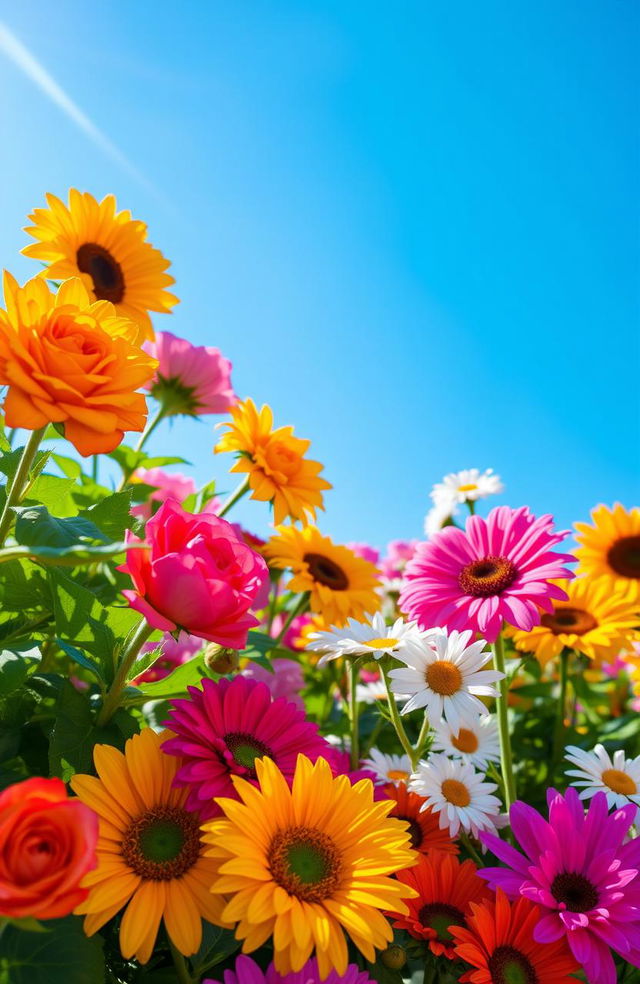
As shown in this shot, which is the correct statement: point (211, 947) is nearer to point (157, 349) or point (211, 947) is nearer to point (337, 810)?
point (337, 810)

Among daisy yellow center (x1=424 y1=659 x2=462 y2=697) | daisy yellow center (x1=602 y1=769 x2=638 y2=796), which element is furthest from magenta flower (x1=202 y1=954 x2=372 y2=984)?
daisy yellow center (x1=602 y1=769 x2=638 y2=796)

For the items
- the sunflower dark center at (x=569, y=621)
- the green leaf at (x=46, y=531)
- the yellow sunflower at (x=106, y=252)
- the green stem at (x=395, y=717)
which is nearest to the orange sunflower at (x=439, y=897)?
the green stem at (x=395, y=717)

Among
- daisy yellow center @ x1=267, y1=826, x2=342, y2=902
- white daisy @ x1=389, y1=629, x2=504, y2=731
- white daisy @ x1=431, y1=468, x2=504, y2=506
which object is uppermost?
white daisy @ x1=431, y1=468, x2=504, y2=506

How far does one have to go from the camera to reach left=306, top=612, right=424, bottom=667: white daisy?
3.01 ft

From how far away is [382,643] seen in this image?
0.95m

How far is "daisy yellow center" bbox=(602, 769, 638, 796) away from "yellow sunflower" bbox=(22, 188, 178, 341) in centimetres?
86

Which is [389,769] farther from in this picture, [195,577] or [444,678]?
[195,577]

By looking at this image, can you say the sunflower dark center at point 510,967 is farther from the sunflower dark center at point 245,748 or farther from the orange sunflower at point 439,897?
the sunflower dark center at point 245,748

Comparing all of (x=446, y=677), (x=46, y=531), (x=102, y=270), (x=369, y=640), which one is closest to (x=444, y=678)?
(x=446, y=677)

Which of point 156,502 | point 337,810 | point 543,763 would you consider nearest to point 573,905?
point 337,810

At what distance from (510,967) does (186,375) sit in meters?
1.15

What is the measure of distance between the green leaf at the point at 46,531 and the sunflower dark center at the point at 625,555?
1371mm

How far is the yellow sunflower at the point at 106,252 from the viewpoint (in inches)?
43.9

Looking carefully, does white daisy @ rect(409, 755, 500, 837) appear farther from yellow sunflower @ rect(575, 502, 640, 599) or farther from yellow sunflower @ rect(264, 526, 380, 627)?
yellow sunflower @ rect(575, 502, 640, 599)
